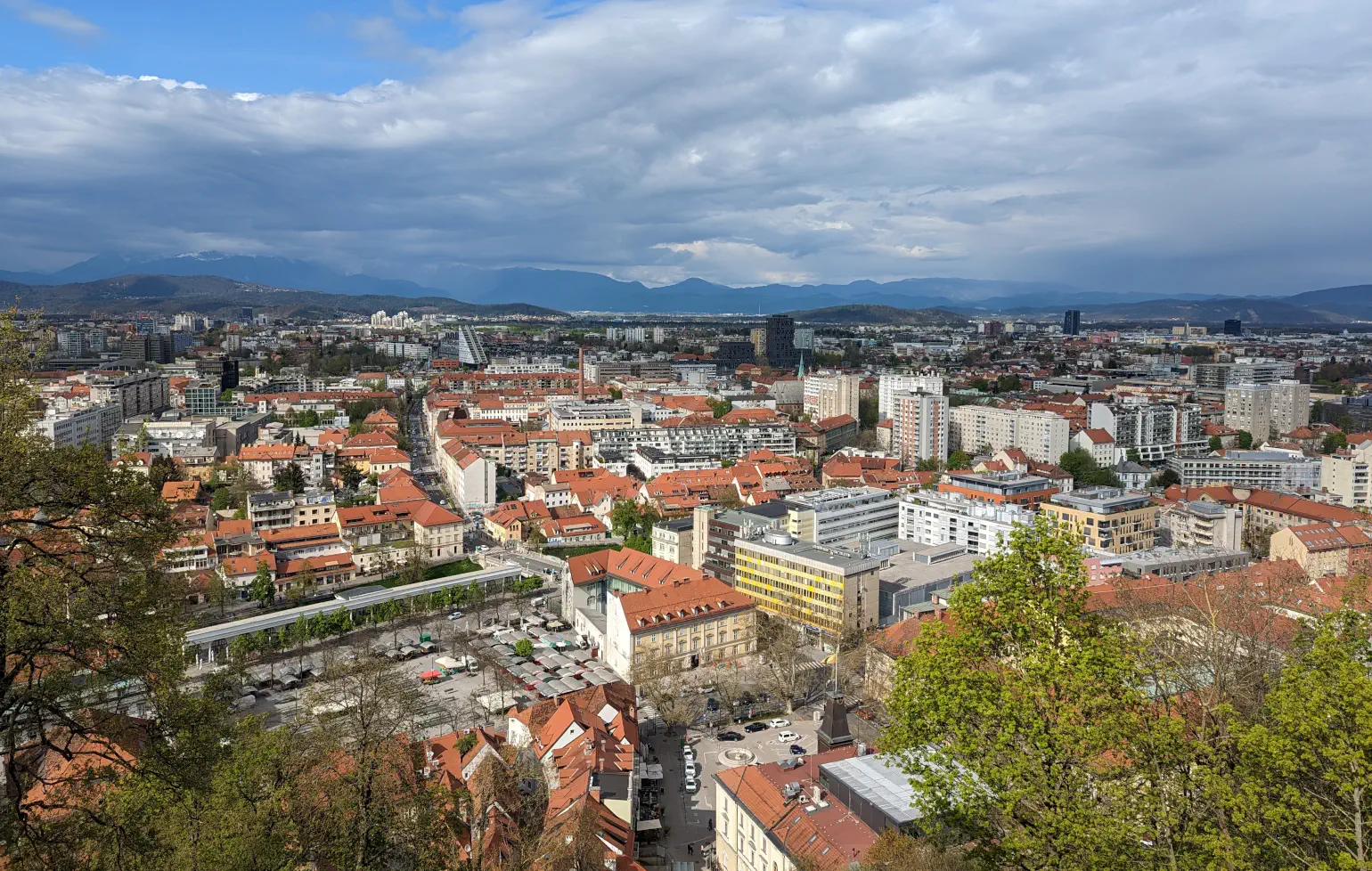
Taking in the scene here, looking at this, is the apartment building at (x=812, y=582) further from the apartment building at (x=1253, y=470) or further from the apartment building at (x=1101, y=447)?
the apartment building at (x=1101, y=447)

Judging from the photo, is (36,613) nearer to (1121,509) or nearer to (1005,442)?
(1121,509)

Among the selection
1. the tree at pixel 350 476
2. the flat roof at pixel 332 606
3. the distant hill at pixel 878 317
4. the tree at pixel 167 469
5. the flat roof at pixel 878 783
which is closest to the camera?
the flat roof at pixel 878 783

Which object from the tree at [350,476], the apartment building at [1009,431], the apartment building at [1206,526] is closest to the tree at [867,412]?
the apartment building at [1009,431]

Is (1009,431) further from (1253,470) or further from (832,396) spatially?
(832,396)

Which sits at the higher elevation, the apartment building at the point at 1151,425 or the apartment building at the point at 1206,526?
the apartment building at the point at 1151,425

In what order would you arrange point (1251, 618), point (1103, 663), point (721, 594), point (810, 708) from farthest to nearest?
point (721, 594) → point (810, 708) → point (1251, 618) → point (1103, 663)

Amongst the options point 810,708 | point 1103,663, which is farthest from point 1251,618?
point 1103,663

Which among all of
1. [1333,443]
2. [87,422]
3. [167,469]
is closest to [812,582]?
Result: [167,469]
